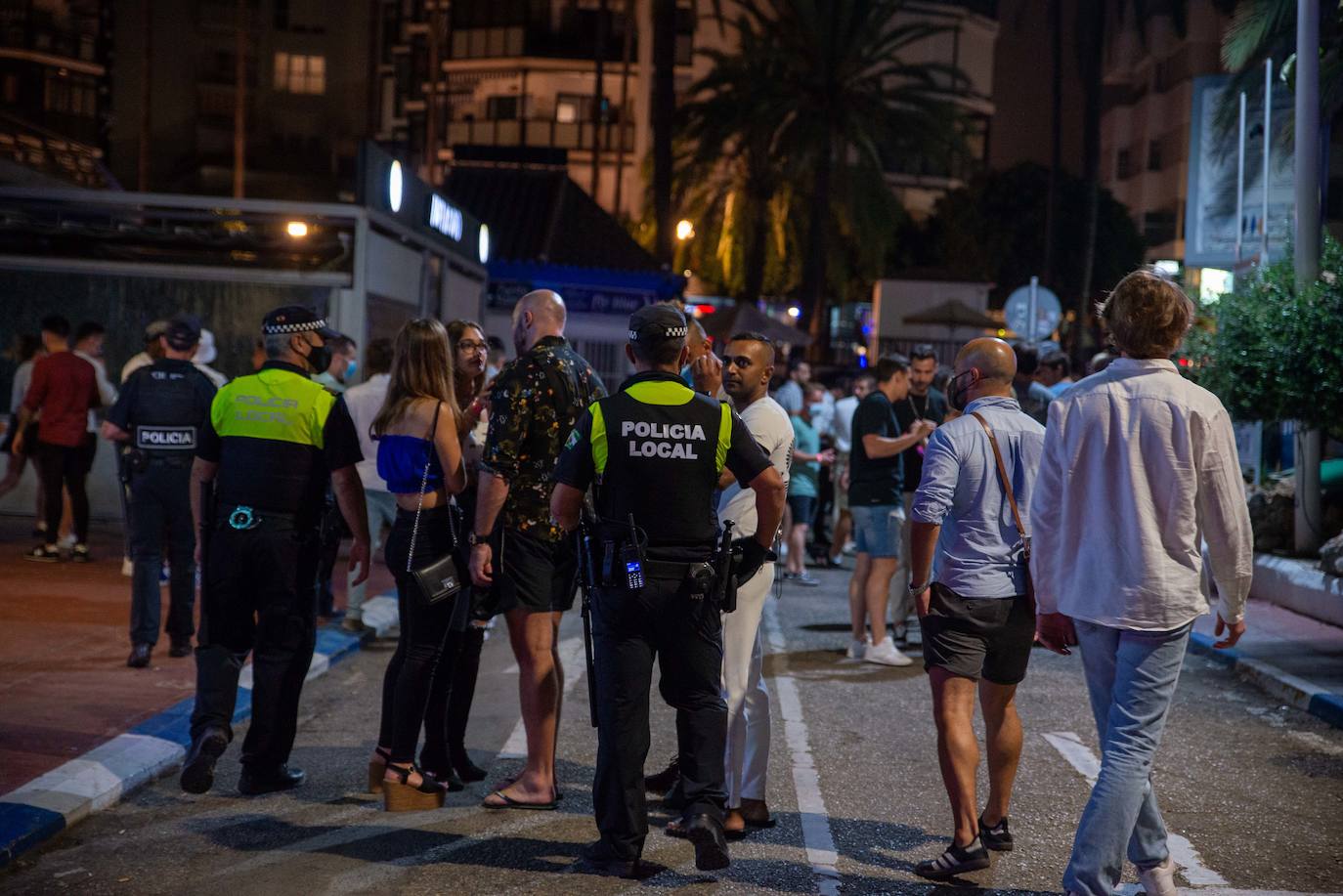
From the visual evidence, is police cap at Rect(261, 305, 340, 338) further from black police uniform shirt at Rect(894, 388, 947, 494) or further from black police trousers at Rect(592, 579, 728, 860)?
black police uniform shirt at Rect(894, 388, 947, 494)

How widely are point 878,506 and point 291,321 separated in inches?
186

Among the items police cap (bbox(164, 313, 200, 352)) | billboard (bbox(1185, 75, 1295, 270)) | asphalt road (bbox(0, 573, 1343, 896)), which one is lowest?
asphalt road (bbox(0, 573, 1343, 896))

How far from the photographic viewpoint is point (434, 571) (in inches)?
225

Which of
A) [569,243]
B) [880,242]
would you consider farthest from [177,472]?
[880,242]

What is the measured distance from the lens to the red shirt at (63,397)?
12.1m

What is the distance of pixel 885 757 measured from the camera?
7016mm

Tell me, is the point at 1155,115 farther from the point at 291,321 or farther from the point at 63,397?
the point at 291,321

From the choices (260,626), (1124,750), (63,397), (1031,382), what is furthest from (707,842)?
(63,397)

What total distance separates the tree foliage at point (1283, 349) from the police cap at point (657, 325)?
815 centimetres

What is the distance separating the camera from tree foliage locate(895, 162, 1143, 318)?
61.4 m

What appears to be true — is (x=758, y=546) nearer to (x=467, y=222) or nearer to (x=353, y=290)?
(x=353, y=290)

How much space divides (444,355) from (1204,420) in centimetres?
298

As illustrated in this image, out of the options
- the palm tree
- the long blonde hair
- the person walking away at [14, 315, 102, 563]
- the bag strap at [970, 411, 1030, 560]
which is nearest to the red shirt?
the person walking away at [14, 315, 102, 563]

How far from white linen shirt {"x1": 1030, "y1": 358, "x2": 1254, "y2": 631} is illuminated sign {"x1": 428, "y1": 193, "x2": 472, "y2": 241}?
12.4m
